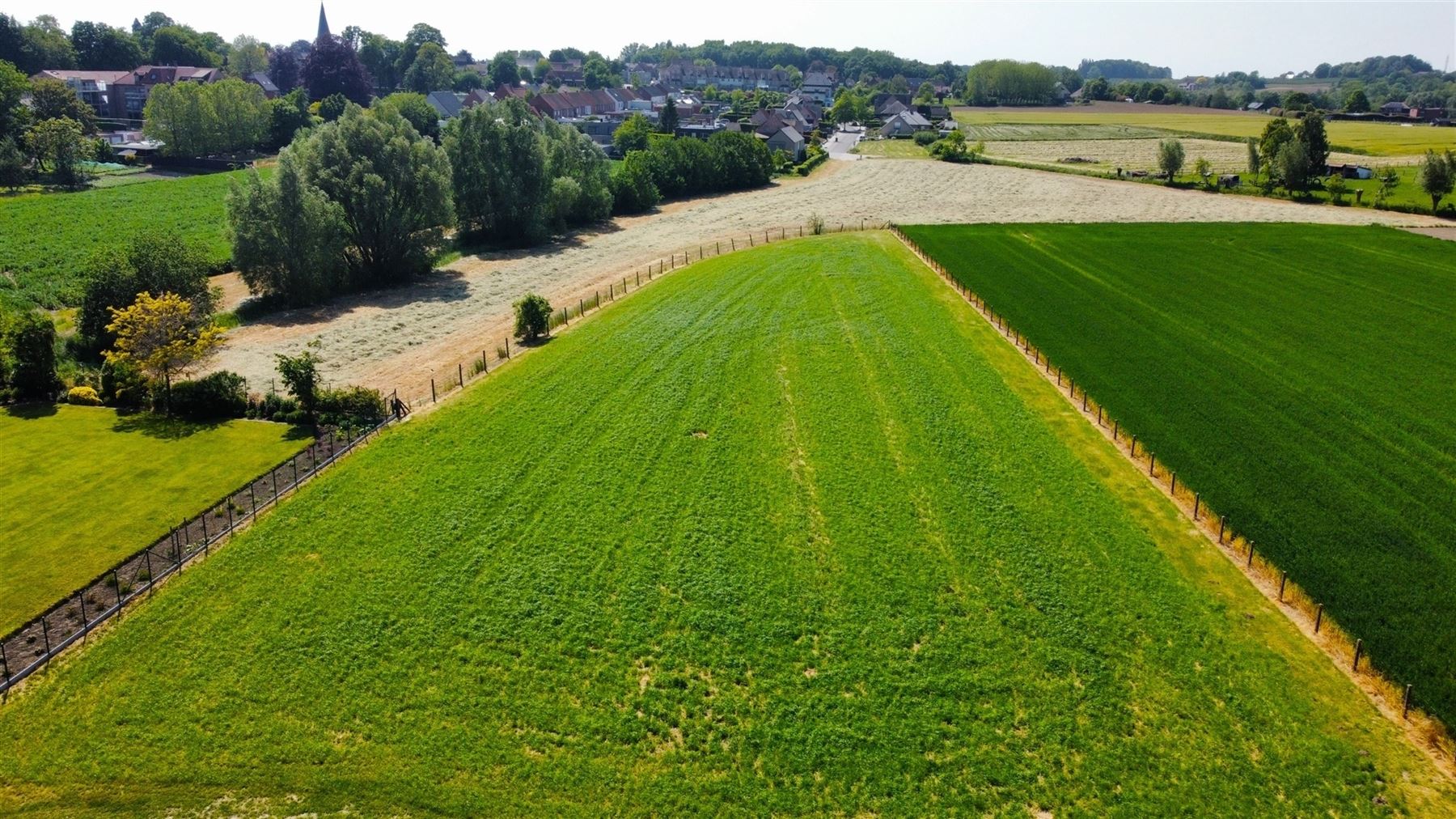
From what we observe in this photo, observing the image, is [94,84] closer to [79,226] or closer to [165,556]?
[79,226]

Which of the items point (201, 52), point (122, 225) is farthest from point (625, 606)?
point (201, 52)

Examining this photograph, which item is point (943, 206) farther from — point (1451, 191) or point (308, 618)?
point (308, 618)

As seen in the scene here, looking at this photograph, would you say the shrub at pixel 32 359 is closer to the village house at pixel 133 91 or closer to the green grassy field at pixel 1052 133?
the village house at pixel 133 91

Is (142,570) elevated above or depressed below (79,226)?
below

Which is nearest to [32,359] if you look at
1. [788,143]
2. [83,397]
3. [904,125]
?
[83,397]

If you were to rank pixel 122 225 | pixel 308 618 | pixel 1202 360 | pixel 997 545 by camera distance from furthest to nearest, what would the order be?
pixel 122 225, pixel 1202 360, pixel 997 545, pixel 308 618
